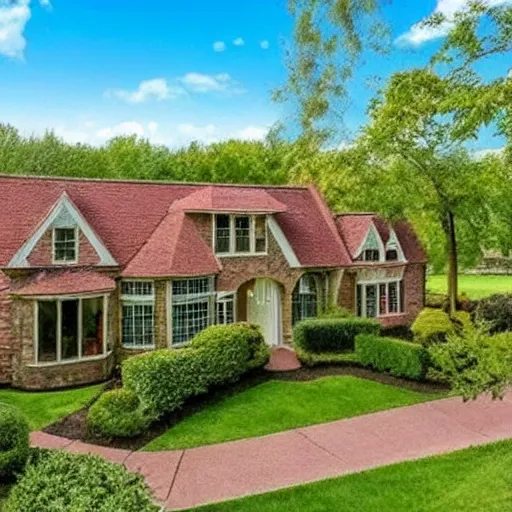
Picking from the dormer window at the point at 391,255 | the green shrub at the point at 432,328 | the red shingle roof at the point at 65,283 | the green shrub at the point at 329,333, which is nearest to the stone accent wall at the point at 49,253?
the red shingle roof at the point at 65,283

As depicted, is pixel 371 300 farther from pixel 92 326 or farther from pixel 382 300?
pixel 92 326

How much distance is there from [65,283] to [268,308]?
8.41 m

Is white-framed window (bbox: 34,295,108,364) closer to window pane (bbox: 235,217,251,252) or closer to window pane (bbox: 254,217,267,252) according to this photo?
window pane (bbox: 235,217,251,252)

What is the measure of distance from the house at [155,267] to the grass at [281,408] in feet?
16.2

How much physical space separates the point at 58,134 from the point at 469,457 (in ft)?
153

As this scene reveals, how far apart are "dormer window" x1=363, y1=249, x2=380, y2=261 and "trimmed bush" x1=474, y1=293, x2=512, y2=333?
214 inches

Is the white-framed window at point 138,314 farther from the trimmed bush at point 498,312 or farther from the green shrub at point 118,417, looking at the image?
the trimmed bush at point 498,312

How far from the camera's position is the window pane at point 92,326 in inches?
763

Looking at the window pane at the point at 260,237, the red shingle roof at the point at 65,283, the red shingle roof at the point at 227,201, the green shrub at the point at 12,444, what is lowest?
the green shrub at the point at 12,444

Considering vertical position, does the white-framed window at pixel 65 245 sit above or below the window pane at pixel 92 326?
above

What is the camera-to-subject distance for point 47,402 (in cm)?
1712

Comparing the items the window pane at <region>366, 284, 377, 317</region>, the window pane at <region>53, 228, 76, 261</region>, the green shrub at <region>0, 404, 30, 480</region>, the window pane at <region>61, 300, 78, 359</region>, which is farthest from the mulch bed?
the window pane at <region>366, 284, 377, 317</region>

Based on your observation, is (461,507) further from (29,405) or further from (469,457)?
(29,405)

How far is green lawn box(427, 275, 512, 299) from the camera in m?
44.5
